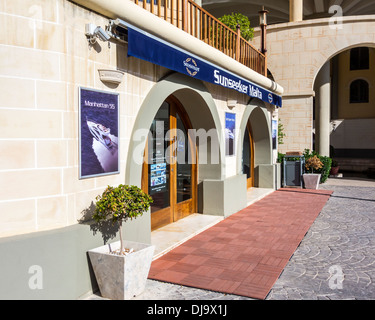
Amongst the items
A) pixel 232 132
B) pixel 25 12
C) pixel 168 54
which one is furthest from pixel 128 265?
pixel 232 132

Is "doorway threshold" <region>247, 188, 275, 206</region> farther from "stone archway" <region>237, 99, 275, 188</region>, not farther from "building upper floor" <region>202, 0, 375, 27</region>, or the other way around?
"building upper floor" <region>202, 0, 375, 27</region>

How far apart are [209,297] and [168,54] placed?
371 centimetres

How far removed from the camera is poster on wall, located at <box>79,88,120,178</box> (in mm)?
4648

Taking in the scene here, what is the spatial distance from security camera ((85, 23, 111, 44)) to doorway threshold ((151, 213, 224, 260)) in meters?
3.31

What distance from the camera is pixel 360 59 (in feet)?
94.2

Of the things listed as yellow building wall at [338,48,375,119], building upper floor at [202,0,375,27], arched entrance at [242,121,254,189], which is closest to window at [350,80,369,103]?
Result: yellow building wall at [338,48,375,119]

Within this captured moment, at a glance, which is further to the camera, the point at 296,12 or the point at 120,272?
the point at 296,12

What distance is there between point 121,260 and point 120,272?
6.9 inches

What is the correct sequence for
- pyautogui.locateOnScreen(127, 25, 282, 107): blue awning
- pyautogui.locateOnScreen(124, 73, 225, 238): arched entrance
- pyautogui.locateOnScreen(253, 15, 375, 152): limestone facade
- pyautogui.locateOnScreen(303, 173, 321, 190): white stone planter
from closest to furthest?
pyautogui.locateOnScreen(127, 25, 282, 107): blue awning
pyautogui.locateOnScreen(124, 73, 225, 238): arched entrance
pyautogui.locateOnScreen(303, 173, 321, 190): white stone planter
pyautogui.locateOnScreen(253, 15, 375, 152): limestone facade

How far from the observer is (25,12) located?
4016 mm

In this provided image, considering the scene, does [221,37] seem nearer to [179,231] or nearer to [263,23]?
[263,23]

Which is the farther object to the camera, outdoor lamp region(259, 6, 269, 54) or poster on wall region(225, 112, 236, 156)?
outdoor lamp region(259, 6, 269, 54)

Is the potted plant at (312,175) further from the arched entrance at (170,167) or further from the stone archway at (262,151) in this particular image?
the arched entrance at (170,167)

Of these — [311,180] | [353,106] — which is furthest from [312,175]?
[353,106]
